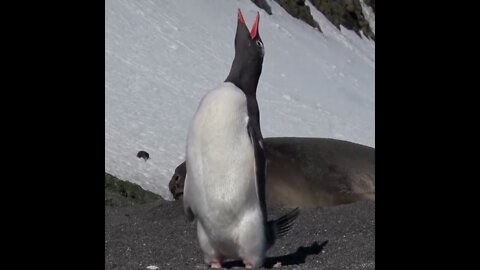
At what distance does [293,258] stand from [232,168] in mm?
812

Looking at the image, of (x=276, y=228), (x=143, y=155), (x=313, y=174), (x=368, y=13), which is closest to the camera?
(x=276, y=228)

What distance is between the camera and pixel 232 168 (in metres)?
5.02

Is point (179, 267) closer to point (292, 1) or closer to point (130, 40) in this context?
point (130, 40)

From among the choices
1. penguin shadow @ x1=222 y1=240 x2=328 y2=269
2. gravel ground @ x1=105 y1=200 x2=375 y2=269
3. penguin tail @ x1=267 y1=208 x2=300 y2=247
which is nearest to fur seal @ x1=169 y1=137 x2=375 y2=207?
gravel ground @ x1=105 y1=200 x2=375 y2=269

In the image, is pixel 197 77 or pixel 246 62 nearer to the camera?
pixel 246 62

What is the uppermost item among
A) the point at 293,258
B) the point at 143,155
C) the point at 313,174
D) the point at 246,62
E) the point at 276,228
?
the point at 246,62

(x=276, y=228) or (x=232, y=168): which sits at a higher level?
(x=232, y=168)

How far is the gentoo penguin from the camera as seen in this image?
498 cm

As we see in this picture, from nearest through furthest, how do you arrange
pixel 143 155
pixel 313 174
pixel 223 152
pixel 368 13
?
pixel 223 152 < pixel 313 174 < pixel 143 155 < pixel 368 13

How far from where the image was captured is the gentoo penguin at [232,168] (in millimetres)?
4984

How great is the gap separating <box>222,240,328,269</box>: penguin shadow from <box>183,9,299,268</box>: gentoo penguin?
20 centimetres

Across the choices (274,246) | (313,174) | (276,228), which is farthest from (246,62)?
(313,174)

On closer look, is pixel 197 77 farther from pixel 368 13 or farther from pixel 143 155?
pixel 368 13
